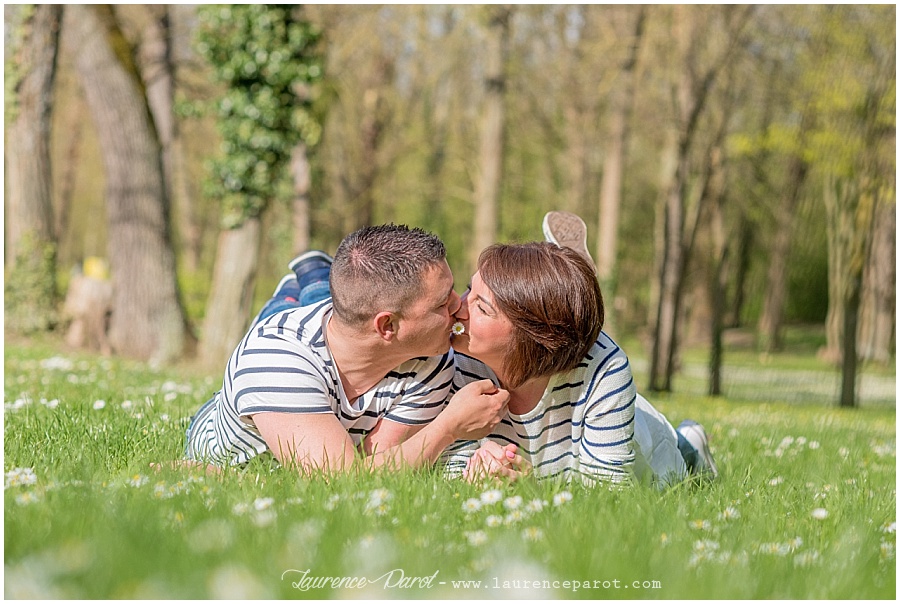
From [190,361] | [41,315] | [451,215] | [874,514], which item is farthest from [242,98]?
[451,215]

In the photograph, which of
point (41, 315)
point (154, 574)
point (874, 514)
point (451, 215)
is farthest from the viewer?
point (451, 215)

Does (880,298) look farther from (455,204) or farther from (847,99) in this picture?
(455,204)

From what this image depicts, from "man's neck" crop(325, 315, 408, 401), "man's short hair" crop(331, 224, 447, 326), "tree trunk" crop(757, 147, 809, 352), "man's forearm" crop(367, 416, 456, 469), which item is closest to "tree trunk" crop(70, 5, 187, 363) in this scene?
"man's neck" crop(325, 315, 408, 401)

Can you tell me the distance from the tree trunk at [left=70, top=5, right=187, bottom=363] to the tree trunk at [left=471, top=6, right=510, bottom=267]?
5166mm

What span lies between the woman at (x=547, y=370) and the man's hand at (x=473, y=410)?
10cm

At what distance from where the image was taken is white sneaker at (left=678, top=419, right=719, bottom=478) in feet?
15.1

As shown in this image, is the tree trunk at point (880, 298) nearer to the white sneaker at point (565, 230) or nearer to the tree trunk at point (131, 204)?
the tree trunk at point (131, 204)

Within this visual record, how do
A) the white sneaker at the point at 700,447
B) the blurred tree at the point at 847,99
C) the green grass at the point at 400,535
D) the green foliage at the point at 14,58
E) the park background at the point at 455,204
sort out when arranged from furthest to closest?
the blurred tree at the point at 847,99, the green foliage at the point at 14,58, the white sneaker at the point at 700,447, the park background at the point at 455,204, the green grass at the point at 400,535

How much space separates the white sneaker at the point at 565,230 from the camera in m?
4.31

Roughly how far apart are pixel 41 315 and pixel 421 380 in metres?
11.4

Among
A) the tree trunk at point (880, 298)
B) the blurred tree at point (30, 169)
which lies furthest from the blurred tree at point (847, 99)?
the blurred tree at point (30, 169)

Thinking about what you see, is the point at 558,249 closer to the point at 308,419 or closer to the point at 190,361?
the point at 308,419

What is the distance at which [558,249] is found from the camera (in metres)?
3.54

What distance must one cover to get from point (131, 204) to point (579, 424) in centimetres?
1025
